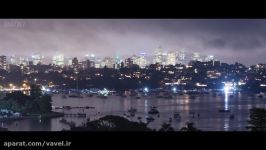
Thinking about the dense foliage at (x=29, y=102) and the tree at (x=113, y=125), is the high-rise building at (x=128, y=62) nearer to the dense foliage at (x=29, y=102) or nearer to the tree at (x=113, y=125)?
the tree at (x=113, y=125)

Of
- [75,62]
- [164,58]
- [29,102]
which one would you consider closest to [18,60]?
[29,102]

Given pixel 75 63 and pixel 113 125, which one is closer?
pixel 113 125

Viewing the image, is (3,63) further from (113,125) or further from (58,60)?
(113,125)

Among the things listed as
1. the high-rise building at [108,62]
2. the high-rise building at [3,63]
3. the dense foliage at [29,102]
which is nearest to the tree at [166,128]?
the high-rise building at [108,62]

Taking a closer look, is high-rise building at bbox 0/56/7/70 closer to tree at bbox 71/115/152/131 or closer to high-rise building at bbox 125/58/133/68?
tree at bbox 71/115/152/131

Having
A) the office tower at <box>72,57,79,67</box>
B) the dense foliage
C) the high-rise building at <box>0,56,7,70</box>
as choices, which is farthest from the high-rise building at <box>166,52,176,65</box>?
the high-rise building at <box>0,56,7,70</box>

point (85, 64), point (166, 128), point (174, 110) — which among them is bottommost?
point (166, 128)
